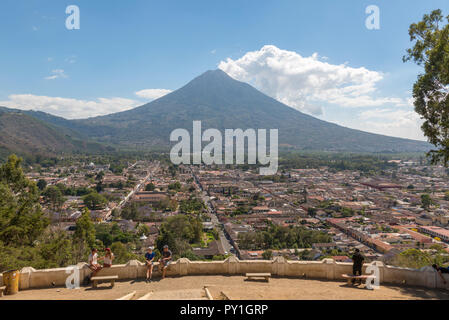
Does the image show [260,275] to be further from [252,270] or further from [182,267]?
[182,267]

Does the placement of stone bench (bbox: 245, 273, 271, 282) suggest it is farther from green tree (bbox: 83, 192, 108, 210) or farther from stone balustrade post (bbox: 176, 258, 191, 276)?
green tree (bbox: 83, 192, 108, 210)

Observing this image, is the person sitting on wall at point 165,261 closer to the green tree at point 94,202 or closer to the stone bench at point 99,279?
the stone bench at point 99,279

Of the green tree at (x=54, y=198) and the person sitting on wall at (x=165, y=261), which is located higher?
the person sitting on wall at (x=165, y=261)

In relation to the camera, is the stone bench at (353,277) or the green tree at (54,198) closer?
the stone bench at (353,277)

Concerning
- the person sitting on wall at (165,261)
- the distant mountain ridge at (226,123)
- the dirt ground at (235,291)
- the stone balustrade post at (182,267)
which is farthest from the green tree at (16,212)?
the distant mountain ridge at (226,123)

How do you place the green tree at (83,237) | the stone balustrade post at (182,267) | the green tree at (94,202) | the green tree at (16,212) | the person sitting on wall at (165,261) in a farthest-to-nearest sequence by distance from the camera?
the green tree at (94,202)
the green tree at (83,237)
the green tree at (16,212)
the stone balustrade post at (182,267)
the person sitting on wall at (165,261)

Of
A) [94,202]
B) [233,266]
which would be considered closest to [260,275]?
[233,266]

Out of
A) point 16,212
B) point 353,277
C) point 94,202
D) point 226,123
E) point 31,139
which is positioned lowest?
point 94,202

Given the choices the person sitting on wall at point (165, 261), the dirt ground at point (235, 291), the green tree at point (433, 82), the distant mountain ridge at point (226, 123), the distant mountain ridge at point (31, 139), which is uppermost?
the distant mountain ridge at point (226, 123)
